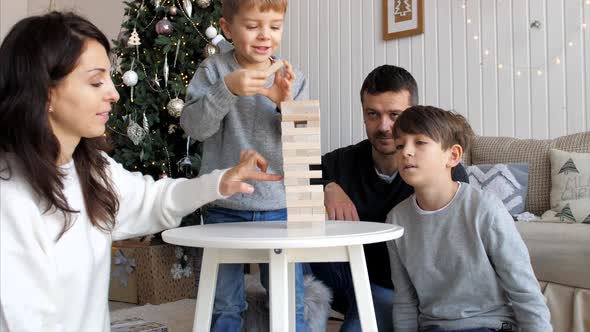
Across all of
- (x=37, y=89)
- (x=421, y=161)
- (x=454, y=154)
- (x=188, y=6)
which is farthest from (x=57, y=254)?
(x=188, y=6)

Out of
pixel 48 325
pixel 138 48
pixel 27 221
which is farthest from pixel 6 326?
pixel 138 48

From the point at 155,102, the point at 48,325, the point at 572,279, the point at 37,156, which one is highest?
the point at 155,102

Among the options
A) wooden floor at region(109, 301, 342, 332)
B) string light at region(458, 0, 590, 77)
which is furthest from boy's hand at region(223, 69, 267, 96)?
string light at region(458, 0, 590, 77)

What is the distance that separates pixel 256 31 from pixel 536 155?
69.4 inches

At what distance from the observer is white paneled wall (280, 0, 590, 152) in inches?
115

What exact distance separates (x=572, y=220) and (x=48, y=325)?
209 centimetres

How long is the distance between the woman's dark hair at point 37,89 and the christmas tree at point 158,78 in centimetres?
199

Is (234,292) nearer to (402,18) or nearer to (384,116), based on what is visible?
(384,116)

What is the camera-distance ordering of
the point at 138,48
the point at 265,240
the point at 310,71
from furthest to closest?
the point at 310,71
the point at 138,48
the point at 265,240

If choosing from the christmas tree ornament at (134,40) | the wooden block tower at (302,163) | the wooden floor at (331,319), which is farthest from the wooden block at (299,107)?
the christmas tree ornament at (134,40)

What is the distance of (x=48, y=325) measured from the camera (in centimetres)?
118

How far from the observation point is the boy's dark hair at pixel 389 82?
6.38 ft

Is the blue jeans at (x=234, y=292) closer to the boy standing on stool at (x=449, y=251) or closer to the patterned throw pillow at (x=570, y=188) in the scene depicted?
the boy standing on stool at (x=449, y=251)

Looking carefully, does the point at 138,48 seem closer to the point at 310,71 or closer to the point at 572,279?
the point at 310,71
